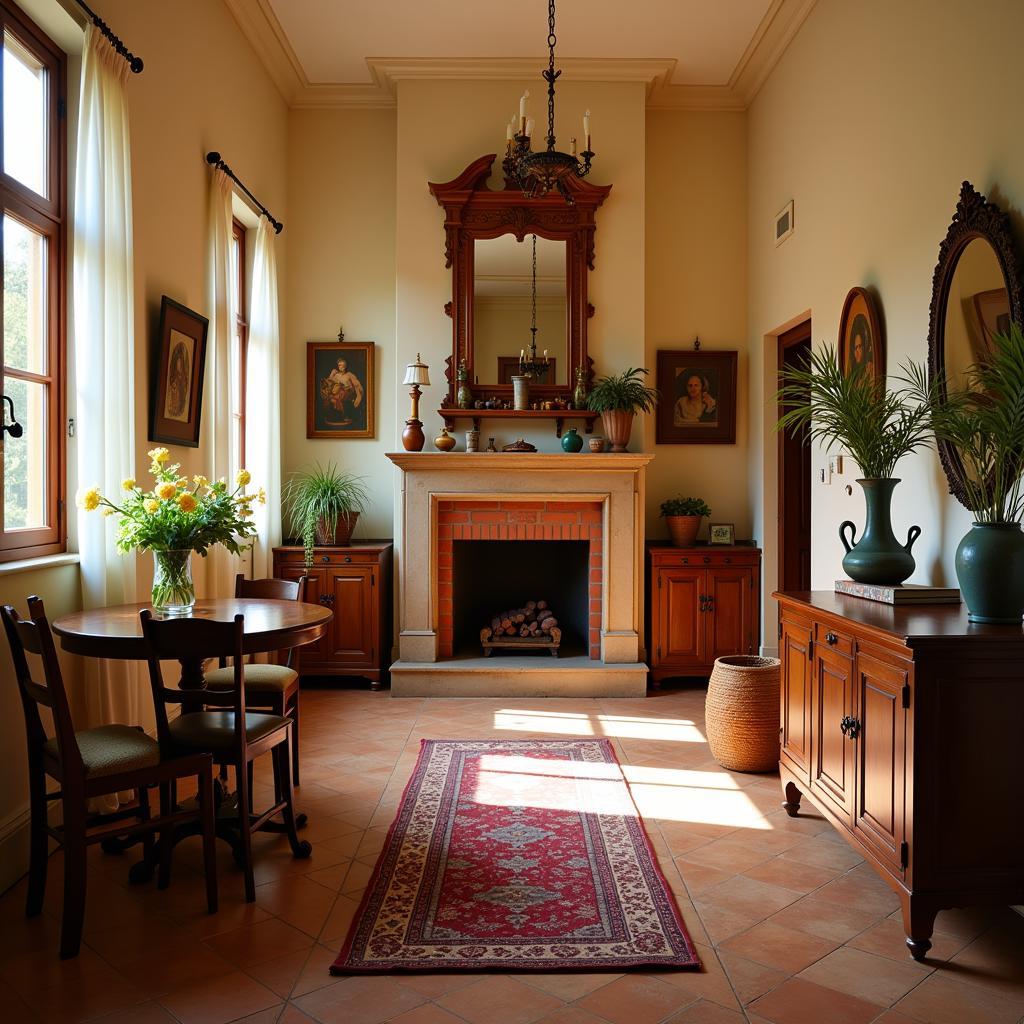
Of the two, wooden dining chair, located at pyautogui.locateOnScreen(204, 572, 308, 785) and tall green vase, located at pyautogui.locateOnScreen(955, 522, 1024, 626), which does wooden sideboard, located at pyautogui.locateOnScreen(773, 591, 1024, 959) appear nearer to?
tall green vase, located at pyautogui.locateOnScreen(955, 522, 1024, 626)

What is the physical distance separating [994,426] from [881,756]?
1068 mm

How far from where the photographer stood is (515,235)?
623 centimetres

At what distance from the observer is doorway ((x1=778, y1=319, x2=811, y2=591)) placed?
20.1 ft

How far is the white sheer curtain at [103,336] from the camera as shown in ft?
11.5

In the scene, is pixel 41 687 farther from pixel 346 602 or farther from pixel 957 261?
pixel 957 261

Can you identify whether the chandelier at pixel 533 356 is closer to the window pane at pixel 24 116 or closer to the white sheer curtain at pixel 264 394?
the white sheer curtain at pixel 264 394

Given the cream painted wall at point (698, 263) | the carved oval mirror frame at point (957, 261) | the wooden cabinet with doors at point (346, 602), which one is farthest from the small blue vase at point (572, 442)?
the carved oval mirror frame at point (957, 261)

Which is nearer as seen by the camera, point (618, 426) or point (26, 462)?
point (26, 462)

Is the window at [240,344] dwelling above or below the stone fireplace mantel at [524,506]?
above

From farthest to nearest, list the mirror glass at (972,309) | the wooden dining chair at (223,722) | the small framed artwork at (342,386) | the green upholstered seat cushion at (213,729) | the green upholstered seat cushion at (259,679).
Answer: the small framed artwork at (342,386) < the green upholstered seat cushion at (259,679) < the mirror glass at (972,309) < the green upholstered seat cushion at (213,729) < the wooden dining chair at (223,722)

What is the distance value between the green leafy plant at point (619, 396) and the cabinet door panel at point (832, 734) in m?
2.98

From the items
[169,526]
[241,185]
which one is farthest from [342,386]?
[169,526]

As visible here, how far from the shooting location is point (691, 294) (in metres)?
6.65

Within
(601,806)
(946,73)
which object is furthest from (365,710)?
(946,73)
